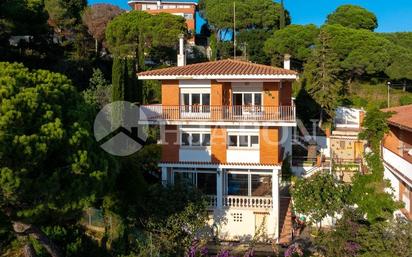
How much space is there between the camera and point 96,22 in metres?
47.7

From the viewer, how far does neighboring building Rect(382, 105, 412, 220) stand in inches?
652

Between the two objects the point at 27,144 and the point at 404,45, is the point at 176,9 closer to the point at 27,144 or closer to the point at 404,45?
the point at 404,45

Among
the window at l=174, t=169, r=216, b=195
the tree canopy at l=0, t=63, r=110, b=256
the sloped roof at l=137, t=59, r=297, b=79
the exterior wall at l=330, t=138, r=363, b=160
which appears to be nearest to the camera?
the tree canopy at l=0, t=63, r=110, b=256

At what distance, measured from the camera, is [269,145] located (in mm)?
19781

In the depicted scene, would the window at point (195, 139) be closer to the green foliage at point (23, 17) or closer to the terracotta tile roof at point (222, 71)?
the terracotta tile roof at point (222, 71)

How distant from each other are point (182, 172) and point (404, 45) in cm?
3811

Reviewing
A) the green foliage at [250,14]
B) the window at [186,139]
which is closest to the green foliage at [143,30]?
the green foliage at [250,14]

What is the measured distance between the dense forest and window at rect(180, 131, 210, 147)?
2.40 meters

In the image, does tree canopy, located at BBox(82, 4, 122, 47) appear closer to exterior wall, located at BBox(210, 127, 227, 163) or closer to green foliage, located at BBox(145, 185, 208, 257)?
exterior wall, located at BBox(210, 127, 227, 163)

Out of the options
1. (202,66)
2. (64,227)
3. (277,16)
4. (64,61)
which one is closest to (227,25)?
(277,16)

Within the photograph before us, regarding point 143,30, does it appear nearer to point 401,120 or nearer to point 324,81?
point 324,81

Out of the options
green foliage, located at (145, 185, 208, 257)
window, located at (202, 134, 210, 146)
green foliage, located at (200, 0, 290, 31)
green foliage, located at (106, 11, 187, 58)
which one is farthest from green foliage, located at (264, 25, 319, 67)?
green foliage, located at (145, 185, 208, 257)

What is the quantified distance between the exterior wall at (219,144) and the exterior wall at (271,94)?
7.81 ft

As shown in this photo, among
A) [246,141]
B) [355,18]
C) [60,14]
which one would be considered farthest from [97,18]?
[246,141]
